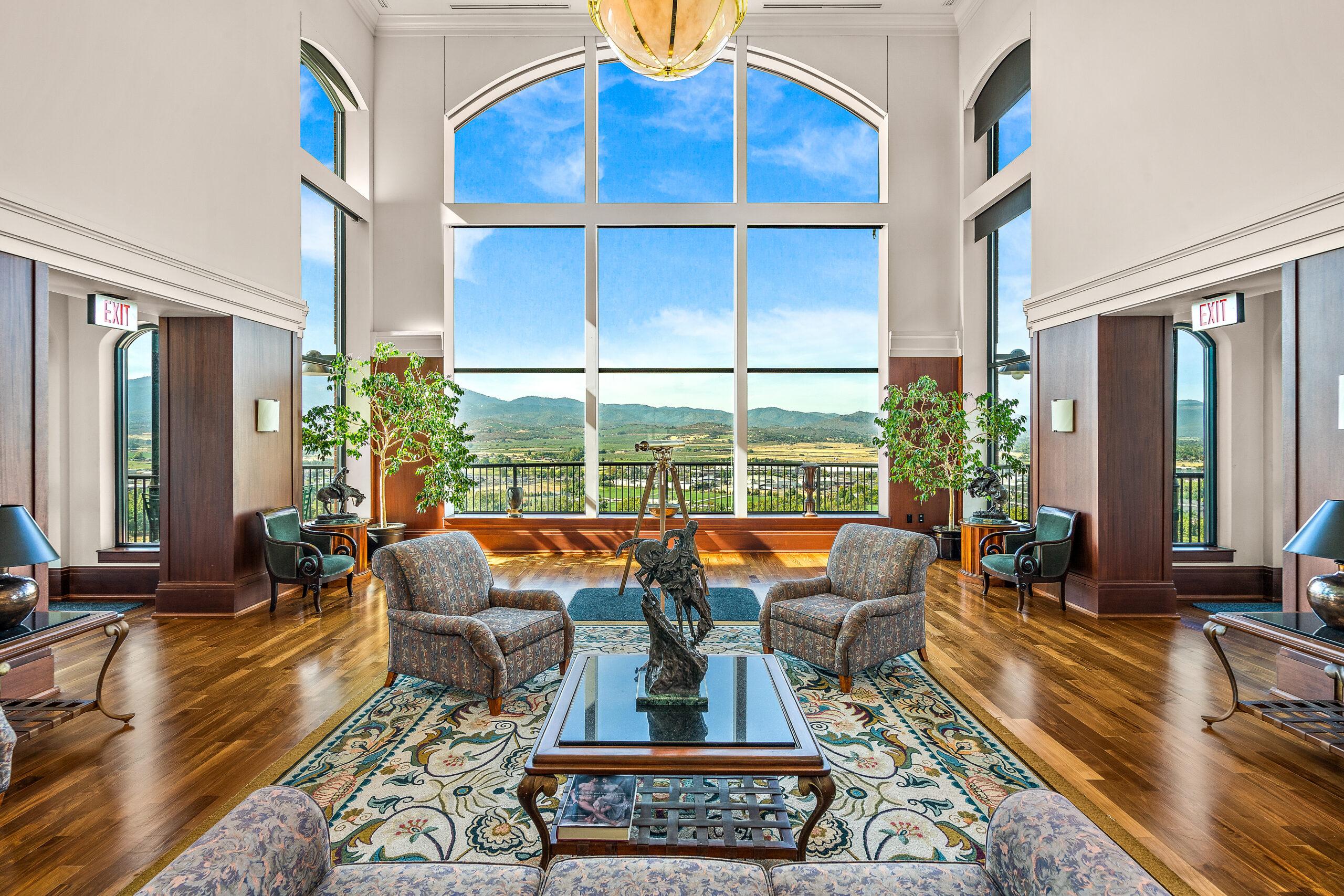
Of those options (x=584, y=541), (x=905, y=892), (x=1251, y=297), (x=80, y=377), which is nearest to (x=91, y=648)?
(x=80, y=377)

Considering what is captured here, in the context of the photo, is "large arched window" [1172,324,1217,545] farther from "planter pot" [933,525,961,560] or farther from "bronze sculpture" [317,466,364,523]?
"bronze sculpture" [317,466,364,523]

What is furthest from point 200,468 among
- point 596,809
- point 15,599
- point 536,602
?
point 596,809

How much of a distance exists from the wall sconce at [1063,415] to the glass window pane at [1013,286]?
111cm

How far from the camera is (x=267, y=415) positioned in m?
5.85

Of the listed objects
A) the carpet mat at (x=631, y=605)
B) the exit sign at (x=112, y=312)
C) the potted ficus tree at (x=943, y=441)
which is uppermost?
the exit sign at (x=112, y=312)

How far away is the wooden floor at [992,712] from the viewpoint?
2.38 metres

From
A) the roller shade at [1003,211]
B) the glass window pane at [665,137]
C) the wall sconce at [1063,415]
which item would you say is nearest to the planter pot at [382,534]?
the glass window pane at [665,137]

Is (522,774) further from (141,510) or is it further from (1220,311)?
(141,510)

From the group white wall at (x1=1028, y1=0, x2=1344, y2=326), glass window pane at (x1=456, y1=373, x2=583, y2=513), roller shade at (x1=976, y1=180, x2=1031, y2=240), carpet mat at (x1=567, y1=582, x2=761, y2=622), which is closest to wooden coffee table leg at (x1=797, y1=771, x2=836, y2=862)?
carpet mat at (x1=567, y1=582, x2=761, y2=622)

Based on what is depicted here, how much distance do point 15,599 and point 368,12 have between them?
787 centimetres

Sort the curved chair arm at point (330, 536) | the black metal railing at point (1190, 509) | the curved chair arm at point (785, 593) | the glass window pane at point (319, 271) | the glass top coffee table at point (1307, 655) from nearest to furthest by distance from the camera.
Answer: the glass top coffee table at point (1307, 655) → the curved chair arm at point (785, 593) → the curved chair arm at point (330, 536) → the black metal railing at point (1190, 509) → the glass window pane at point (319, 271)

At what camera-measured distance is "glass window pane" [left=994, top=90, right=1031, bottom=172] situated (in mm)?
7152

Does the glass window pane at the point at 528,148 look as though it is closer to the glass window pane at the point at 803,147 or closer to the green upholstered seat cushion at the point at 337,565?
the glass window pane at the point at 803,147

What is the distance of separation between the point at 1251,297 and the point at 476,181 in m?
8.50
